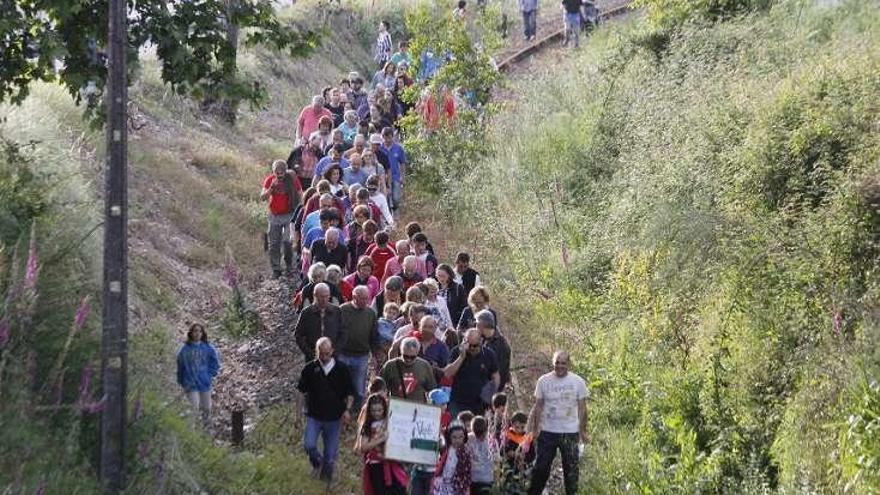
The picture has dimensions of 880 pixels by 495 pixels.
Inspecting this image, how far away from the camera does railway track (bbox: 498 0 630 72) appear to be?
37094 mm

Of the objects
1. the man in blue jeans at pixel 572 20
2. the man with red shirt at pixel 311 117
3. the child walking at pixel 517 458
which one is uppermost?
the man in blue jeans at pixel 572 20

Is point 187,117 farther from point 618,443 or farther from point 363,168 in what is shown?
point 618,443

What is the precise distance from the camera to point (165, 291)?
60.3ft

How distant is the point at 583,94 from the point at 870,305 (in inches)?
538

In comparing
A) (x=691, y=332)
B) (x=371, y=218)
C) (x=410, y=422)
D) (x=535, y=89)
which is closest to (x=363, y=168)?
→ (x=371, y=218)

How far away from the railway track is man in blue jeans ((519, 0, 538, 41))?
0.86 ft

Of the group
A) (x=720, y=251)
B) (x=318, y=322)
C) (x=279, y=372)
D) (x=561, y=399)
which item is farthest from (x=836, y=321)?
(x=279, y=372)

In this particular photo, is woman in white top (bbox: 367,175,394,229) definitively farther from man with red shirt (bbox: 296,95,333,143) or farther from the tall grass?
man with red shirt (bbox: 296,95,333,143)

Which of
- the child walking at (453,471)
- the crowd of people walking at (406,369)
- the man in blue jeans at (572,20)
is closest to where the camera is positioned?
the child walking at (453,471)

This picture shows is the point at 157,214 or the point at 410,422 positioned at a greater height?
the point at 157,214

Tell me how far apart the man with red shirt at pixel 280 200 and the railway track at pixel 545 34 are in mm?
16689

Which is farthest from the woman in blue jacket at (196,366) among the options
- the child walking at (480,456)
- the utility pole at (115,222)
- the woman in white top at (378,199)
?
the woman in white top at (378,199)

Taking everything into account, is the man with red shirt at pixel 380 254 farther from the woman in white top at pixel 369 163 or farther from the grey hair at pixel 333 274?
the woman in white top at pixel 369 163

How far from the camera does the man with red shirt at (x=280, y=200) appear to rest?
1906 centimetres
